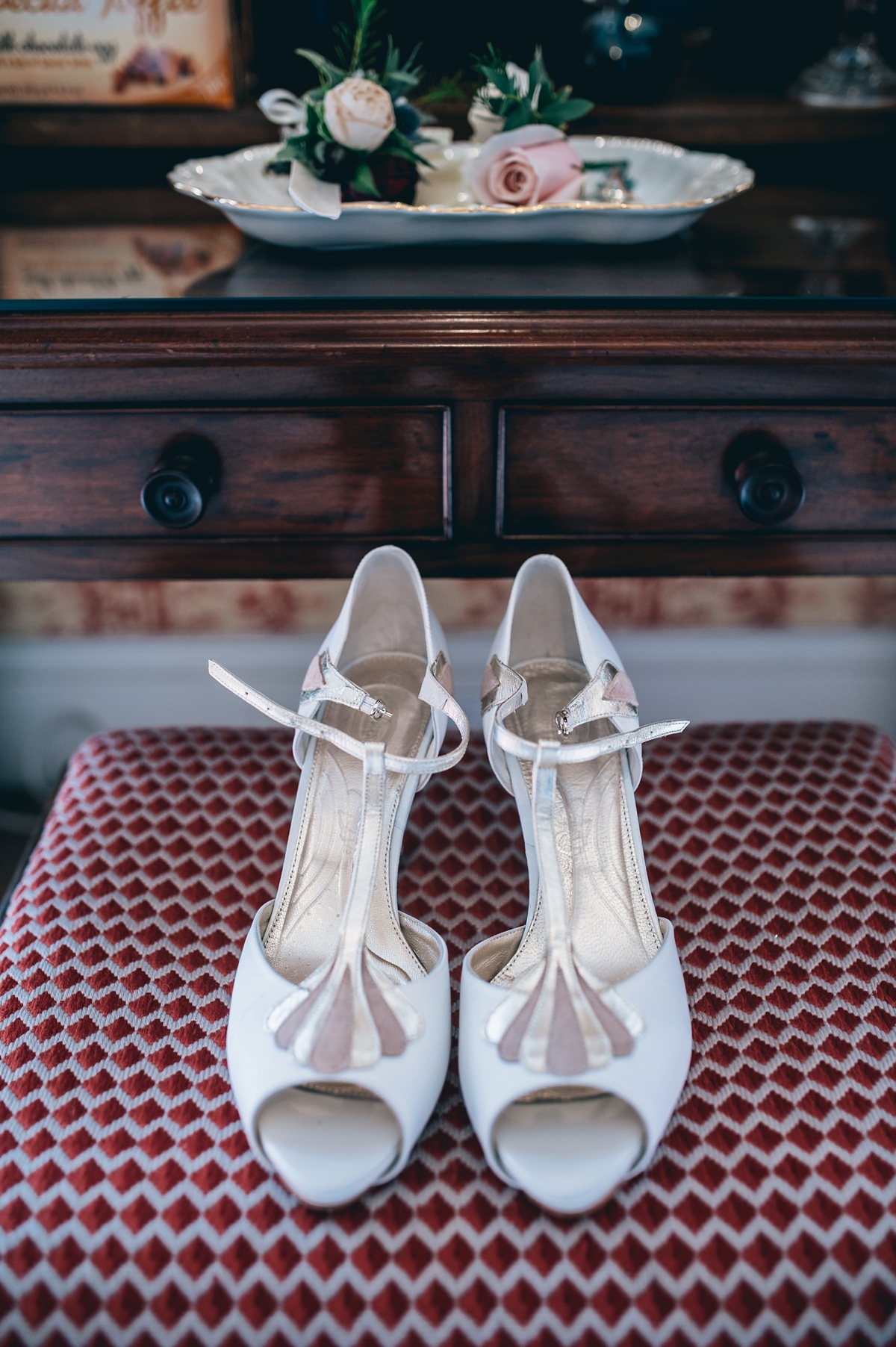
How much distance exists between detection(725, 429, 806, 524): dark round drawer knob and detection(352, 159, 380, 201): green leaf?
9.8 inches

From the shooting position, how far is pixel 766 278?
0.47 metres

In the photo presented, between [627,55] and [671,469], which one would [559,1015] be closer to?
[671,469]

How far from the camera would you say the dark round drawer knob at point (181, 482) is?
445 mm

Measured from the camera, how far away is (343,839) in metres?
0.48

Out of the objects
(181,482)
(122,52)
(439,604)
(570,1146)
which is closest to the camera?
(570,1146)

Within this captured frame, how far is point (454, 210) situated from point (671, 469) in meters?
0.19

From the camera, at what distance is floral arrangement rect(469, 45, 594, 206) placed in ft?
1.61

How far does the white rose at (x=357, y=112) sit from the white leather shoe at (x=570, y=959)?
25 cm

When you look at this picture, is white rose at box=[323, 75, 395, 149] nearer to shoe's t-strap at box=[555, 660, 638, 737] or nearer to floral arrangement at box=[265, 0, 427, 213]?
floral arrangement at box=[265, 0, 427, 213]

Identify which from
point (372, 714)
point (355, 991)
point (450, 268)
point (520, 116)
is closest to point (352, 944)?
point (355, 991)

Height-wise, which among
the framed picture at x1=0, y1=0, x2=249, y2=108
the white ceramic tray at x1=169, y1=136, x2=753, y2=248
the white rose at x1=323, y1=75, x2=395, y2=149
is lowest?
the white ceramic tray at x1=169, y1=136, x2=753, y2=248

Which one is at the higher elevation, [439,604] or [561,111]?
[561,111]

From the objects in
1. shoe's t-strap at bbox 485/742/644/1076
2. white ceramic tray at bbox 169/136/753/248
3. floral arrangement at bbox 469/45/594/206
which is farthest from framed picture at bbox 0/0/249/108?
shoe's t-strap at bbox 485/742/644/1076

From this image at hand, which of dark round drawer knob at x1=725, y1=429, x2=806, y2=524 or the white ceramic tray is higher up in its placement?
the white ceramic tray
